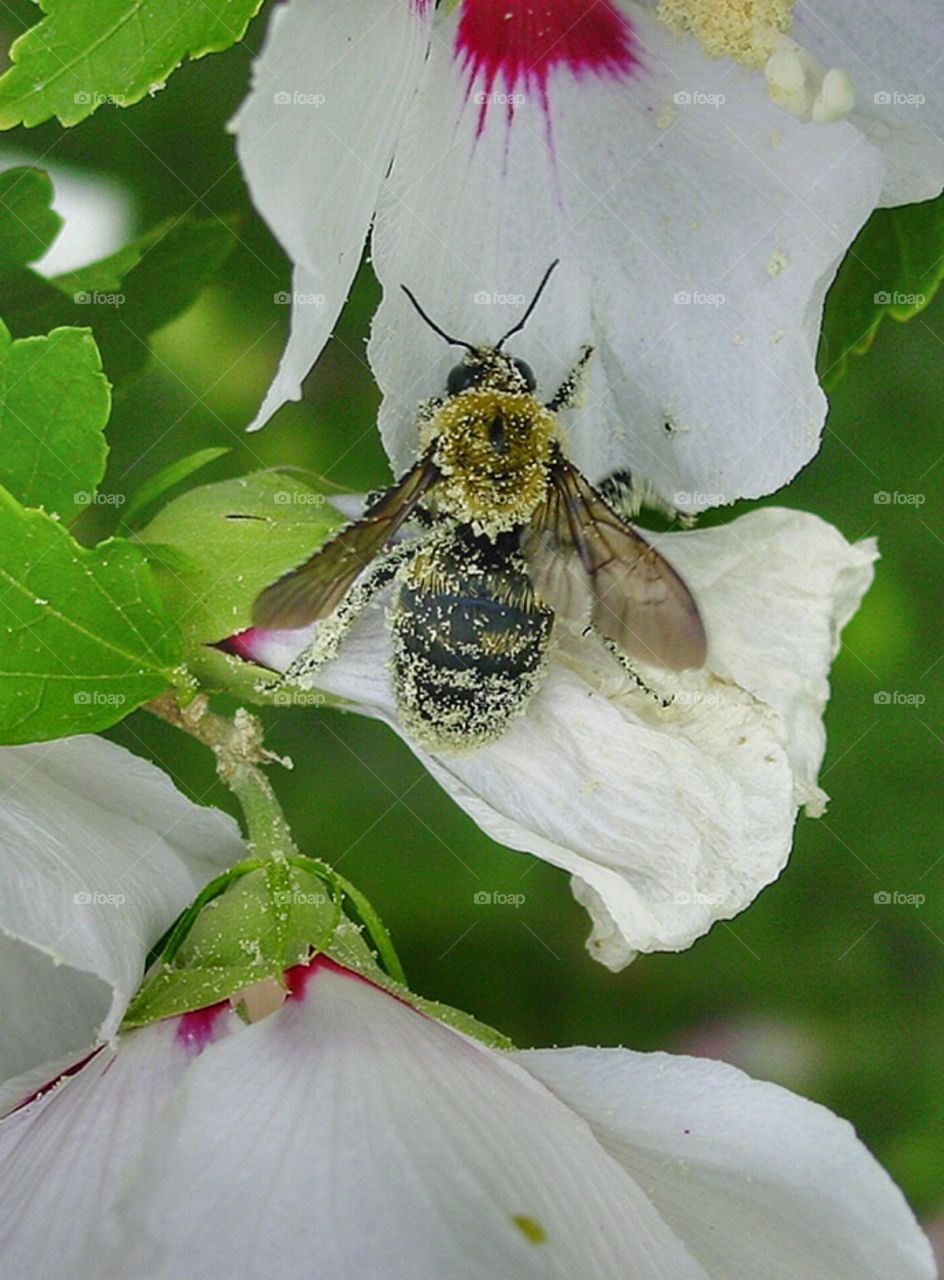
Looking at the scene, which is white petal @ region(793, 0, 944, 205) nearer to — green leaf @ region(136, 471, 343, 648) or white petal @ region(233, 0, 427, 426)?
white petal @ region(233, 0, 427, 426)

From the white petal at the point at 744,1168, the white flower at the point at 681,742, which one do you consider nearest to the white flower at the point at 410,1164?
the white petal at the point at 744,1168

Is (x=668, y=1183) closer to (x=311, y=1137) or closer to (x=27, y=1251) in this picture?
(x=311, y=1137)

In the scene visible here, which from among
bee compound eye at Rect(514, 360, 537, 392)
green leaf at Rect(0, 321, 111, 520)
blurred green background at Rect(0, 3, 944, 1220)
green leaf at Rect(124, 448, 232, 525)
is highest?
green leaf at Rect(0, 321, 111, 520)

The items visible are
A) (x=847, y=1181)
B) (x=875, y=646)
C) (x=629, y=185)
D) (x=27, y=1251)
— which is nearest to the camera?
(x=27, y=1251)

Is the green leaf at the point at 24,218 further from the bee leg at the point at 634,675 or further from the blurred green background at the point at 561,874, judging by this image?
the bee leg at the point at 634,675

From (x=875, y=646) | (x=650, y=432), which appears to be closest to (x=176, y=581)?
(x=650, y=432)

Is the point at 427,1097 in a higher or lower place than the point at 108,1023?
lower

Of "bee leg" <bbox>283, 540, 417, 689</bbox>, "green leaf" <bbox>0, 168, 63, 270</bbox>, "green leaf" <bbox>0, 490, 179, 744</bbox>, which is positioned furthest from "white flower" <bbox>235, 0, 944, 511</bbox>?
"green leaf" <bbox>0, 168, 63, 270</bbox>
